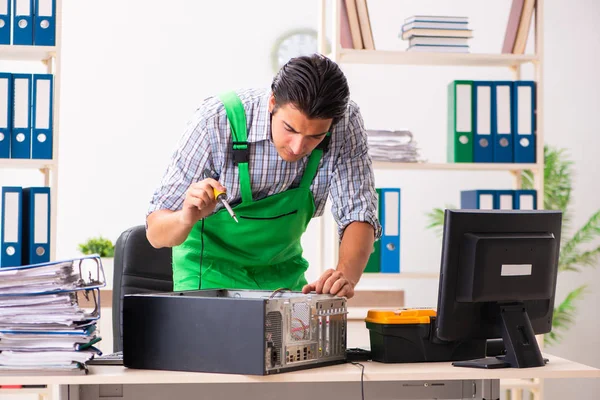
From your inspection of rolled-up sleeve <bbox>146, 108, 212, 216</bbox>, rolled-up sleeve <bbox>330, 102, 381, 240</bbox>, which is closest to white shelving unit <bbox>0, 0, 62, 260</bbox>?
rolled-up sleeve <bbox>146, 108, 212, 216</bbox>

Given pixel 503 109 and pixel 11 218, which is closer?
pixel 11 218

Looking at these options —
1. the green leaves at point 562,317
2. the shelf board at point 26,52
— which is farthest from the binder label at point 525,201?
the shelf board at point 26,52

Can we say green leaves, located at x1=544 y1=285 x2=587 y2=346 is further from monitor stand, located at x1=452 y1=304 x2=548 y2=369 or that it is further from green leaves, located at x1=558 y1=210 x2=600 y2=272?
monitor stand, located at x1=452 y1=304 x2=548 y2=369

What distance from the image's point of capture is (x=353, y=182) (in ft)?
7.00

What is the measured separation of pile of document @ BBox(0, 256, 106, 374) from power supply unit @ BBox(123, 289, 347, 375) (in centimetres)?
11

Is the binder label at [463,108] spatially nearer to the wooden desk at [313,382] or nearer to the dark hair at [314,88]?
the dark hair at [314,88]

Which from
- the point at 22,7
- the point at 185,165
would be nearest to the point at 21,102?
the point at 22,7

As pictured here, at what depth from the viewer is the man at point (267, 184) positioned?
1.82m

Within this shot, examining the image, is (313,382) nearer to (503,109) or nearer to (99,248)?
(503,109)

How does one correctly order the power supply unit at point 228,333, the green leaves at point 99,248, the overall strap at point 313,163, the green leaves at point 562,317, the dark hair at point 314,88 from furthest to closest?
the green leaves at point 562,317
the green leaves at point 99,248
the overall strap at point 313,163
the dark hair at point 314,88
the power supply unit at point 228,333

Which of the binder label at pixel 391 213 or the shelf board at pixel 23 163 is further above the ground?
the shelf board at pixel 23 163

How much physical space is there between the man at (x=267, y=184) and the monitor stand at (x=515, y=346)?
33 cm

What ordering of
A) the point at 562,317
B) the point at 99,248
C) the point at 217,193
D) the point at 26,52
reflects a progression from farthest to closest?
the point at 562,317 → the point at 99,248 → the point at 26,52 → the point at 217,193

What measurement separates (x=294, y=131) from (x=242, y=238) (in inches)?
14.2
